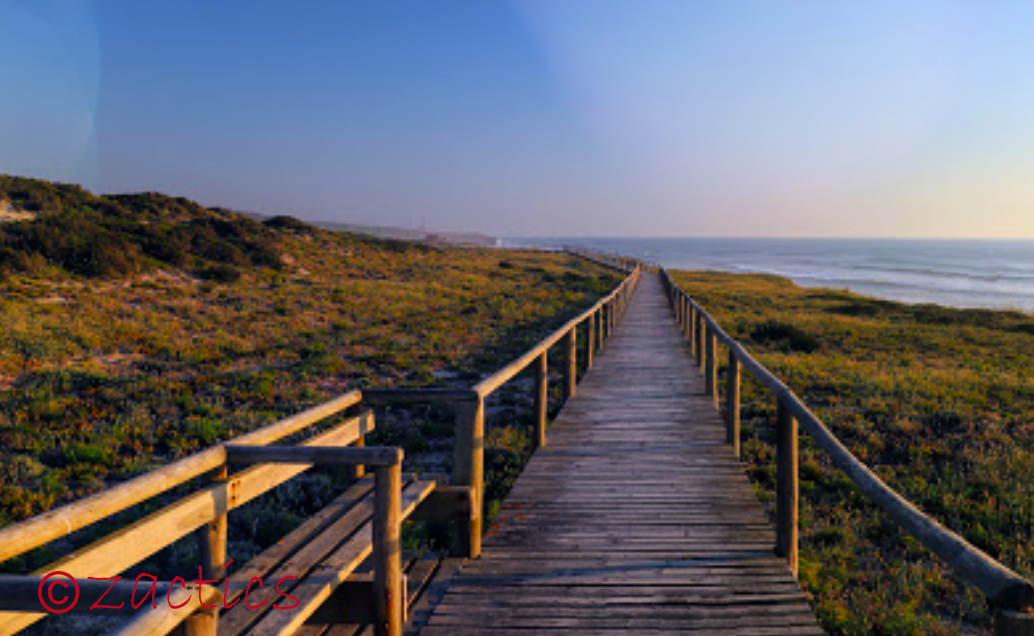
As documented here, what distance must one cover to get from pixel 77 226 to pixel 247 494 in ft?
81.4

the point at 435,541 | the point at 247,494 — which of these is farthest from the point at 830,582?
the point at 247,494

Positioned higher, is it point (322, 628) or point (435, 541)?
point (322, 628)

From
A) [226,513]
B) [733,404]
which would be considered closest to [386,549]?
[226,513]

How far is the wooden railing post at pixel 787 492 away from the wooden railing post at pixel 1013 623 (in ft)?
7.54

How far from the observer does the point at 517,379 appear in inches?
502

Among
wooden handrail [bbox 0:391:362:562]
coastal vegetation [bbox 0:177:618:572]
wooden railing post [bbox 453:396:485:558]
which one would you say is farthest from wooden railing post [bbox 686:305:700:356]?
wooden handrail [bbox 0:391:362:562]

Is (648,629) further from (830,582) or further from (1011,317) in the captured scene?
(1011,317)

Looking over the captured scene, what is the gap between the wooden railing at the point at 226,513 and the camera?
1691 millimetres

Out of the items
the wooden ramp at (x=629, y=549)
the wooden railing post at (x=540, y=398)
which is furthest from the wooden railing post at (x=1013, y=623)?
the wooden railing post at (x=540, y=398)

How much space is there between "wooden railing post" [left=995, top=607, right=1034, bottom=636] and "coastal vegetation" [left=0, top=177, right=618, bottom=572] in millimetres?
5244

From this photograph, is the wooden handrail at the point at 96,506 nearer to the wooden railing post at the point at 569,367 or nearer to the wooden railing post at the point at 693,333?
the wooden railing post at the point at 569,367

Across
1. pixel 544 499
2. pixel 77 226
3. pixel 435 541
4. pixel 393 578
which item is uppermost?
pixel 77 226

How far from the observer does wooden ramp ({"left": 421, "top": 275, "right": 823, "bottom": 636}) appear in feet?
11.5

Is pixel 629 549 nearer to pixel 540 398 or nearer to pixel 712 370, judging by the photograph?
pixel 540 398
